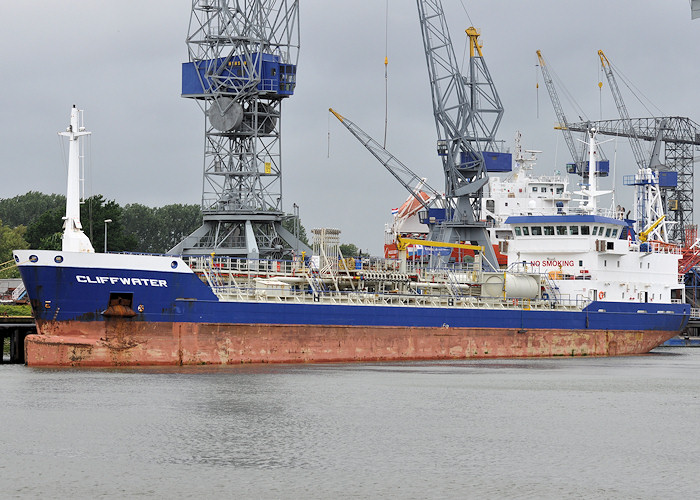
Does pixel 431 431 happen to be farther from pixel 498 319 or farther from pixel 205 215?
pixel 205 215

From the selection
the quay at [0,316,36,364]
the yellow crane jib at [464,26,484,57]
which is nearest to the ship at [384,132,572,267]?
the yellow crane jib at [464,26,484,57]

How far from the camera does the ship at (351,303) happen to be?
43.4 meters

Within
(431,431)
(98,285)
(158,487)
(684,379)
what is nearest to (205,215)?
(98,285)

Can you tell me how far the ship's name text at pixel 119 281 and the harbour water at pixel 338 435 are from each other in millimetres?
3606

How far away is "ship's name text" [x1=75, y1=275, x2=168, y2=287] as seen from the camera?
43.2 meters

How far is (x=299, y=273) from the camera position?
5156cm

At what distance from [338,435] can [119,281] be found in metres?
16.9

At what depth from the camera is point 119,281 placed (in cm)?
4381

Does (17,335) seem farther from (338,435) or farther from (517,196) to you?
(517,196)

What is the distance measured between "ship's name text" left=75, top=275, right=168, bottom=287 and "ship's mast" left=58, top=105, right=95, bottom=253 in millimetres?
2272

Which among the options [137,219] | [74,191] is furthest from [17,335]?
[137,219]

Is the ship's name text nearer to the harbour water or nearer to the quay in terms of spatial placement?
the harbour water

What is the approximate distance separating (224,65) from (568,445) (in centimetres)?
5405

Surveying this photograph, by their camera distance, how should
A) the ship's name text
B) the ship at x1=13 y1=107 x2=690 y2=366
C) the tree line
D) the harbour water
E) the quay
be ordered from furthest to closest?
the tree line < the quay < the ship at x1=13 y1=107 x2=690 y2=366 < the ship's name text < the harbour water
